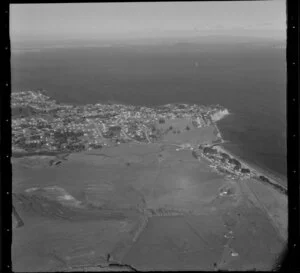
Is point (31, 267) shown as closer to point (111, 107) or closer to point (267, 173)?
point (111, 107)

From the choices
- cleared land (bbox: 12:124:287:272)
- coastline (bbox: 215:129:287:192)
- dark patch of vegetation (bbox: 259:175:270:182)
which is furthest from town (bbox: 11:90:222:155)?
dark patch of vegetation (bbox: 259:175:270:182)

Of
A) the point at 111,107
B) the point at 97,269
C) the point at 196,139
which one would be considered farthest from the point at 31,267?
the point at 196,139

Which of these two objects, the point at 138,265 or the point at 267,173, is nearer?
the point at 138,265

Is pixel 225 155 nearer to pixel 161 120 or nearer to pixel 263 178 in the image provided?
pixel 263 178

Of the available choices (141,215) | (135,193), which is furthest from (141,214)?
(135,193)

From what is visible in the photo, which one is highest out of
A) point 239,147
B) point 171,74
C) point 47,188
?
point 171,74

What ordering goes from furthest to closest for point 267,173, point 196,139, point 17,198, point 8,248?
point 196,139, point 267,173, point 17,198, point 8,248
